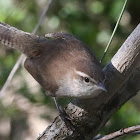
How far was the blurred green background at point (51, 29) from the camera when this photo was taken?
452 cm

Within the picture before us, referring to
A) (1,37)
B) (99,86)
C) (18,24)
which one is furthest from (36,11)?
(99,86)

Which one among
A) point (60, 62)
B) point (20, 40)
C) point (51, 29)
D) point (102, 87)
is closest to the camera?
point (102, 87)

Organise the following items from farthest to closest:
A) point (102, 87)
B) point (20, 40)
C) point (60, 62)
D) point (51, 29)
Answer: point (51, 29) < point (20, 40) < point (60, 62) < point (102, 87)

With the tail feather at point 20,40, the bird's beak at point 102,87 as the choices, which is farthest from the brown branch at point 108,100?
the tail feather at point 20,40

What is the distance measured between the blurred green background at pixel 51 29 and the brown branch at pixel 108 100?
183 centimetres

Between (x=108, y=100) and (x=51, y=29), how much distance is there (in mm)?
2744

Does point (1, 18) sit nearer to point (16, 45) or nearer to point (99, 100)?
point (16, 45)

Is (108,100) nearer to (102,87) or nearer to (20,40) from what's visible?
(102,87)

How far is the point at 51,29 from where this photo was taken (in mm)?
4949

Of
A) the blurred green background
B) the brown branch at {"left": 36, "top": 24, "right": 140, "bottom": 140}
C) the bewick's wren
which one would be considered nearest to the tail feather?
the bewick's wren

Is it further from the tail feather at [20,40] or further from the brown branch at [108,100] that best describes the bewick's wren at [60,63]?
the brown branch at [108,100]

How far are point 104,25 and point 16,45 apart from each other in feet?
6.55

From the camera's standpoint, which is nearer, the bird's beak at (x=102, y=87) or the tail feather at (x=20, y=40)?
the bird's beak at (x=102, y=87)

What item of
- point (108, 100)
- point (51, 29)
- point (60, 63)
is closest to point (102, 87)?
point (108, 100)
